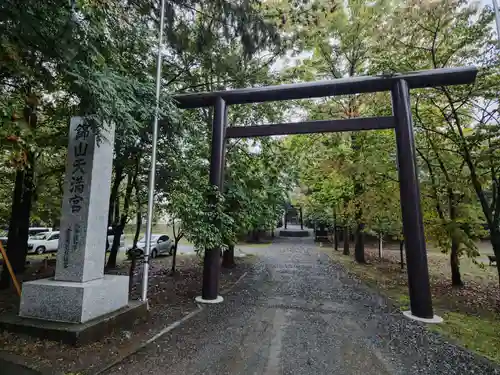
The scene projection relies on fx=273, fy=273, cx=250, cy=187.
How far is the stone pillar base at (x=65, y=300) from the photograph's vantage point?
4.10 metres

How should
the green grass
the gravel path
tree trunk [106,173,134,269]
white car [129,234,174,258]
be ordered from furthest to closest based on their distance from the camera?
1. white car [129,234,174,258]
2. tree trunk [106,173,134,269]
3. the green grass
4. the gravel path

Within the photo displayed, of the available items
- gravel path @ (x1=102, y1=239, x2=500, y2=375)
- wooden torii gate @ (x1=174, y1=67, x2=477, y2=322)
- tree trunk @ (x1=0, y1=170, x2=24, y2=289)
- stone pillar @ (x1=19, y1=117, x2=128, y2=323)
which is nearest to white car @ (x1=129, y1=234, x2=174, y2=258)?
tree trunk @ (x1=0, y1=170, x2=24, y2=289)

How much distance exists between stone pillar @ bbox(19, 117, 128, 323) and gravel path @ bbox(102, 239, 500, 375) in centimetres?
118

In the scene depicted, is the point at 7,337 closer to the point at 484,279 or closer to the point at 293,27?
the point at 293,27

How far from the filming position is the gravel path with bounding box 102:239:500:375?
11.7ft

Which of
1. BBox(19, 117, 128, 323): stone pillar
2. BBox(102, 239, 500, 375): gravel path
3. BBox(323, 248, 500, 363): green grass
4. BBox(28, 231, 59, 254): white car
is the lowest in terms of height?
A: BBox(323, 248, 500, 363): green grass

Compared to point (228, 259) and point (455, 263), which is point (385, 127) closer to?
point (455, 263)

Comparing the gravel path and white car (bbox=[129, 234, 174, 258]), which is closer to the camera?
the gravel path

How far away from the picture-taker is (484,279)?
36.2 feet

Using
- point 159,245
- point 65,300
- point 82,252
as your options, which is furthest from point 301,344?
point 159,245

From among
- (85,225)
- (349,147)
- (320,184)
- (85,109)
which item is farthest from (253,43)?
(320,184)

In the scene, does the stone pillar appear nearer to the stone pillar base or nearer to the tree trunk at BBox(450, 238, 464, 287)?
the stone pillar base

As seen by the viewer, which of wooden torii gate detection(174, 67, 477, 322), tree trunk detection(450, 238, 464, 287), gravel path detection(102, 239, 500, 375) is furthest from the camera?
tree trunk detection(450, 238, 464, 287)

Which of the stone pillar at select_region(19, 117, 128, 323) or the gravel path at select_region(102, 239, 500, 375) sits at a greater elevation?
the stone pillar at select_region(19, 117, 128, 323)
